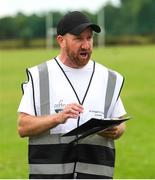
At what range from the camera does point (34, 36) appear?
365ft

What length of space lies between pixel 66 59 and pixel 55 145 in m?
0.58

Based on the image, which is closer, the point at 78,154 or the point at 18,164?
the point at 78,154

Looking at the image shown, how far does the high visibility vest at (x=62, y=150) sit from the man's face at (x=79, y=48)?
14 centimetres

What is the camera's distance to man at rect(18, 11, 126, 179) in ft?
14.5

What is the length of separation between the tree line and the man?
99221mm

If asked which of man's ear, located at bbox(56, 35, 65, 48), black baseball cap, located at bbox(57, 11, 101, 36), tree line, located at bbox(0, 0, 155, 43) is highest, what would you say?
black baseball cap, located at bbox(57, 11, 101, 36)

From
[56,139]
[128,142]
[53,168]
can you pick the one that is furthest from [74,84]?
[128,142]

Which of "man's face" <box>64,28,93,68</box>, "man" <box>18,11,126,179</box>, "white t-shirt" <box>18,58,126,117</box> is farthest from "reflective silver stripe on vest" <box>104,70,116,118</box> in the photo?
"man's face" <box>64,28,93,68</box>

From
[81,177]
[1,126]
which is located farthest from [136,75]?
[81,177]

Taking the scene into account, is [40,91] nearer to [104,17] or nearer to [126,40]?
[126,40]

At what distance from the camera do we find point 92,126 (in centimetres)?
433

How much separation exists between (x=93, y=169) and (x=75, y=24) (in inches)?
39.0

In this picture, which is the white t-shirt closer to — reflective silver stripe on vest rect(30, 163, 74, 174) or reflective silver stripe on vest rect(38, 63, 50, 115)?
reflective silver stripe on vest rect(38, 63, 50, 115)

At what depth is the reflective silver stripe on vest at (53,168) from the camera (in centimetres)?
450
